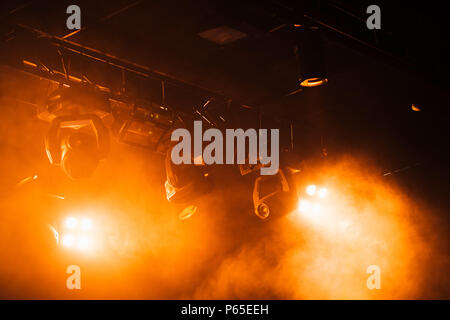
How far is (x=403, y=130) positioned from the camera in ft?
15.4

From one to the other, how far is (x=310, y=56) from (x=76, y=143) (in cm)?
151

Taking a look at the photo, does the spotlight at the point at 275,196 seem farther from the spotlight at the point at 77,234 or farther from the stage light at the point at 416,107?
the spotlight at the point at 77,234

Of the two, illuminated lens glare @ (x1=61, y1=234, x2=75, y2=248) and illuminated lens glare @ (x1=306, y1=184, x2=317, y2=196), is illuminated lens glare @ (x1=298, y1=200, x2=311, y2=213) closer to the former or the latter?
illuminated lens glare @ (x1=306, y1=184, x2=317, y2=196)

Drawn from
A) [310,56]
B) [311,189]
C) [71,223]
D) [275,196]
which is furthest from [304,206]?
[310,56]

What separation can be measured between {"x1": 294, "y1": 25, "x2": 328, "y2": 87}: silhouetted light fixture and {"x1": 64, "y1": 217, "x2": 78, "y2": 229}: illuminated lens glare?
9.19ft

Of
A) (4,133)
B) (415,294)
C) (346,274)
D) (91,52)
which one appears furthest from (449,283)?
(4,133)

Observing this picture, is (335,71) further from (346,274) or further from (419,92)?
(346,274)

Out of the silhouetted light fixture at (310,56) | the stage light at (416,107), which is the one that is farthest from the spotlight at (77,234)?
the stage light at (416,107)

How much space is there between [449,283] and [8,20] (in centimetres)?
474

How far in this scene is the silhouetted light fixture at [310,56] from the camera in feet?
8.38

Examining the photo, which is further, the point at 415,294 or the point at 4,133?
the point at 415,294

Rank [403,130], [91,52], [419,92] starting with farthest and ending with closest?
1. [403,130]
2. [419,92]
3. [91,52]

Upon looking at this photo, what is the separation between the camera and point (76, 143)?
9.10ft

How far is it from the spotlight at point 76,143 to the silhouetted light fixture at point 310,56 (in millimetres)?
1302
